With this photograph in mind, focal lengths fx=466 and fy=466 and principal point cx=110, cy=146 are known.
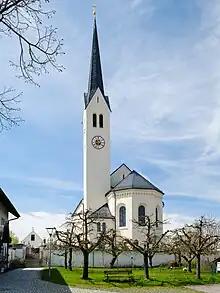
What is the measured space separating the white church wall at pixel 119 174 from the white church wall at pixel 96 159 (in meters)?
2.65

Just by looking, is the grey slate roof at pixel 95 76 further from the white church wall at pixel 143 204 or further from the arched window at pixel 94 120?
the white church wall at pixel 143 204

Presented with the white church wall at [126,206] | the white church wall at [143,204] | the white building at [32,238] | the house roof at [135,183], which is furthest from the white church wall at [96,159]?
the white building at [32,238]

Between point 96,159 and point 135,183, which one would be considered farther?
point 96,159

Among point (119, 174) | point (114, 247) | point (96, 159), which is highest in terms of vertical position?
point (96, 159)

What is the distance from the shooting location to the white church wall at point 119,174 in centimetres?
5821

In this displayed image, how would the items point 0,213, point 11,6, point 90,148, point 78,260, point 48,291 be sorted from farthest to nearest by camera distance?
point 90,148 → point 78,260 → point 0,213 → point 48,291 → point 11,6

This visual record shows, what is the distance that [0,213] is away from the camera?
28.6 m

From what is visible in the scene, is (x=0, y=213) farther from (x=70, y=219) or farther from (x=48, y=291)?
(x=70, y=219)

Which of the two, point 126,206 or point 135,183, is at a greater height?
point 135,183

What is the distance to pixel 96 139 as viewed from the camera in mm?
56625

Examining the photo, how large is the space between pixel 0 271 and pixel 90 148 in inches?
1075

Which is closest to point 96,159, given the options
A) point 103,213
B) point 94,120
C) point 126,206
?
point 94,120

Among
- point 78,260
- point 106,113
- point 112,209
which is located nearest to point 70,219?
point 78,260

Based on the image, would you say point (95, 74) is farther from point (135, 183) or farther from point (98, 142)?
point (135, 183)
